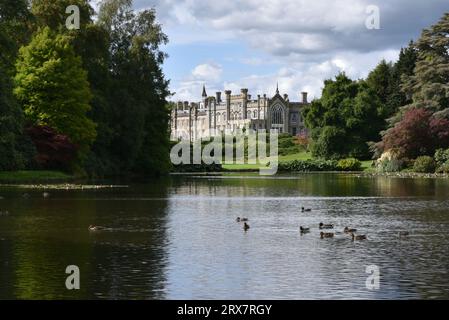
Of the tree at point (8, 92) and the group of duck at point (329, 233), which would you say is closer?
the group of duck at point (329, 233)

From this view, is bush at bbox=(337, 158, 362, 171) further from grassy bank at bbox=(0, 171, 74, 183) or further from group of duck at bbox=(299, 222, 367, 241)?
group of duck at bbox=(299, 222, 367, 241)

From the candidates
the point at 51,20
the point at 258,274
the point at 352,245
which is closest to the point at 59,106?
the point at 51,20

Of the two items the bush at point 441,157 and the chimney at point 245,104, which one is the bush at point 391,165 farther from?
the chimney at point 245,104

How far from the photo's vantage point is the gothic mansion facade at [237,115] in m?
163

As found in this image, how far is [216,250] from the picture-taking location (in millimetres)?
20656

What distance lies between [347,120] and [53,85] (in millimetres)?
45064

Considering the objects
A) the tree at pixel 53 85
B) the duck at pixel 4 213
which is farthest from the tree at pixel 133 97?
the duck at pixel 4 213

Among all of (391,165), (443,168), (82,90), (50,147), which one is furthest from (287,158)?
(50,147)

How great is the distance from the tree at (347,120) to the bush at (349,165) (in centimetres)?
456

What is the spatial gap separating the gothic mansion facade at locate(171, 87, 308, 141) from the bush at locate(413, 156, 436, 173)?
79.0m

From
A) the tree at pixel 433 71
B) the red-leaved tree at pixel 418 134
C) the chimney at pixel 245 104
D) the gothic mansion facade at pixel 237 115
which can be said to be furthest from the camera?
the chimney at pixel 245 104

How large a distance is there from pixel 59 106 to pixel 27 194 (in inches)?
785

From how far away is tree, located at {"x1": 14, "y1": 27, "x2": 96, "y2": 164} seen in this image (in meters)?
55.3

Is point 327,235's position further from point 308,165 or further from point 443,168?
point 308,165
